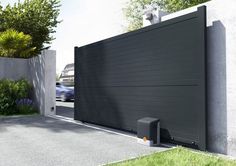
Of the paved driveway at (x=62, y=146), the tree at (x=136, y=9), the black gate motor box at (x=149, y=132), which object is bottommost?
the paved driveway at (x=62, y=146)

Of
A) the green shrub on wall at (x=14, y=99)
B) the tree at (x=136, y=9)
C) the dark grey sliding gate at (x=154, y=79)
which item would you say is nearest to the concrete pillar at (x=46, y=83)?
the green shrub on wall at (x=14, y=99)

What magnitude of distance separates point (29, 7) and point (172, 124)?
628 inches

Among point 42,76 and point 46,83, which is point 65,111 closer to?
point 46,83

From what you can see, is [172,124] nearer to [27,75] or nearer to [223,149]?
[223,149]

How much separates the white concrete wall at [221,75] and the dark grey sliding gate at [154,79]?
217 millimetres

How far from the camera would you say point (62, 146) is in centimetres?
570

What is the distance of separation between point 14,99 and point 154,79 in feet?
23.5

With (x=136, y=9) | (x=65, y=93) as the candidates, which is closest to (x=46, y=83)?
(x=65, y=93)

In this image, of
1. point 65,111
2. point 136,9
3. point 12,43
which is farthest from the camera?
point 136,9

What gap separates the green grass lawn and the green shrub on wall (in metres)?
7.74

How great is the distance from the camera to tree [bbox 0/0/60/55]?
1736 cm

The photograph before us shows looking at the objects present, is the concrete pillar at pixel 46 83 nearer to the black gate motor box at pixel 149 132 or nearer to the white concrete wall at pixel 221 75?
the black gate motor box at pixel 149 132

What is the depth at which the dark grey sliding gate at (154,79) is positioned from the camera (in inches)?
207

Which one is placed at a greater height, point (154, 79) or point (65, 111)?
point (154, 79)
